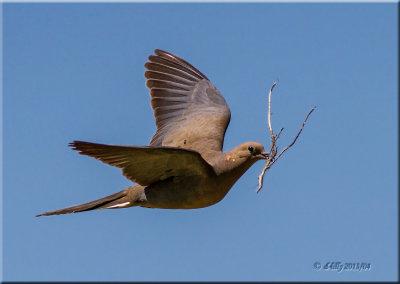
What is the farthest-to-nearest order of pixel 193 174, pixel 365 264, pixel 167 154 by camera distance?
pixel 365 264 → pixel 193 174 → pixel 167 154

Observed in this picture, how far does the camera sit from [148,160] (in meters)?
7.03

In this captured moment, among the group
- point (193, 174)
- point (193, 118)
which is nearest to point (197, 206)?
point (193, 174)

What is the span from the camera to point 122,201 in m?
7.79

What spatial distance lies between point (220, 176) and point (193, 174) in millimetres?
262

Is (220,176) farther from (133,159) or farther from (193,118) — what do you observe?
(193,118)

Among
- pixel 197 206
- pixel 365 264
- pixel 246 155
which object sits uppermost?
pixel 246 155

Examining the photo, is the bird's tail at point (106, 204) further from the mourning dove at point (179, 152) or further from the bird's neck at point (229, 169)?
the bird's neck at point (229, 169)

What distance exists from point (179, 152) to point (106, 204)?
1.35 meters

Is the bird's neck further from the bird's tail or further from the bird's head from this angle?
the bird's tail

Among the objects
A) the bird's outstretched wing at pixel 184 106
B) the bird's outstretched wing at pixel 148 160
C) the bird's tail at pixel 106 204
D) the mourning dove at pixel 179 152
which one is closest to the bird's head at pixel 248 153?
the mourning dove at pixel 179 152

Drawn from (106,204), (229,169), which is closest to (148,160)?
(229,169)

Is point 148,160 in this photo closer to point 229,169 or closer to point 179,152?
point 179,152

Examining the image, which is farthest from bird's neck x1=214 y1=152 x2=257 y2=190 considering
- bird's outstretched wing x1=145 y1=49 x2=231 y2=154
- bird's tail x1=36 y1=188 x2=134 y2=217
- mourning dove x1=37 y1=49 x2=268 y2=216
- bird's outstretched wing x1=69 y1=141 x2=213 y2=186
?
bird's tail x1=36 y1=188 x2=134 y2=217

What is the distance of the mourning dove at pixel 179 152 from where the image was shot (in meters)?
6.96
